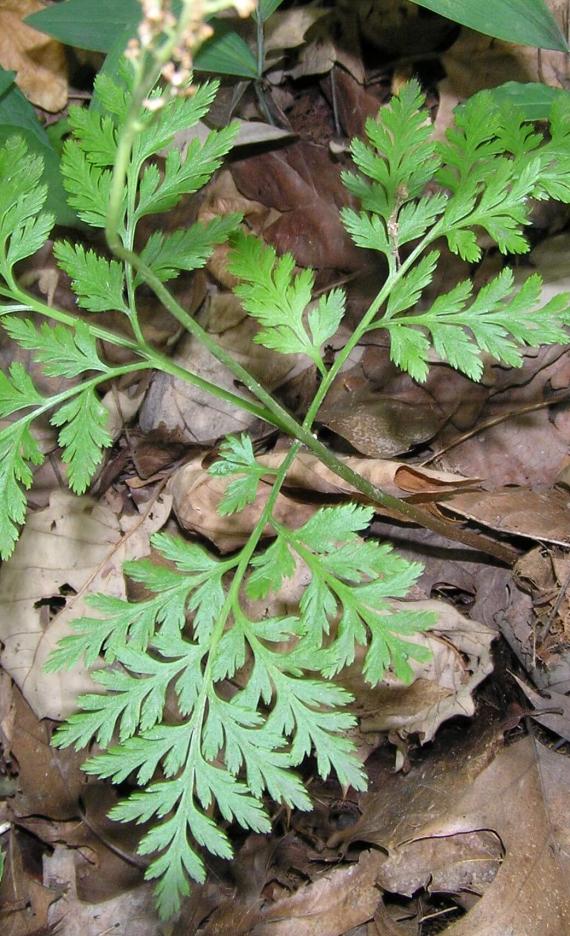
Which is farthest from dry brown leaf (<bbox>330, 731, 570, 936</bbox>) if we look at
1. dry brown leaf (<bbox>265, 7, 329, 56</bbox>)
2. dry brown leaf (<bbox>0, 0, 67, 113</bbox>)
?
dry brown leaf (<bbox>0, 0, 67, 113</bbox>)

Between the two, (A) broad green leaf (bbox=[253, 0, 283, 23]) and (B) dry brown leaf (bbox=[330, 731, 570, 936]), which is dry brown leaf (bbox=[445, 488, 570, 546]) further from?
(A) broad green leaf (bbox=[253, 0, 283, 23])

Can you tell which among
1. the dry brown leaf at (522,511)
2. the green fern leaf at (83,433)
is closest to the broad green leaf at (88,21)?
the green fern leaf at (83,433)

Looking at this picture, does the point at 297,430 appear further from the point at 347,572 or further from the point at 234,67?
the point at 234,67

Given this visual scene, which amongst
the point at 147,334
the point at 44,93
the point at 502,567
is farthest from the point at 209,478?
the point at 44,93

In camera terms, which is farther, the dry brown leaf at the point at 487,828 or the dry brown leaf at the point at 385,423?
the dry brown leaf at the point at 385,423

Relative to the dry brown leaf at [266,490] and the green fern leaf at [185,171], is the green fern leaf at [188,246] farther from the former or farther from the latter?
the dry brown leaf at [266,490]

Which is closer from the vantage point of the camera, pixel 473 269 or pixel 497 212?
pixel 497 212
